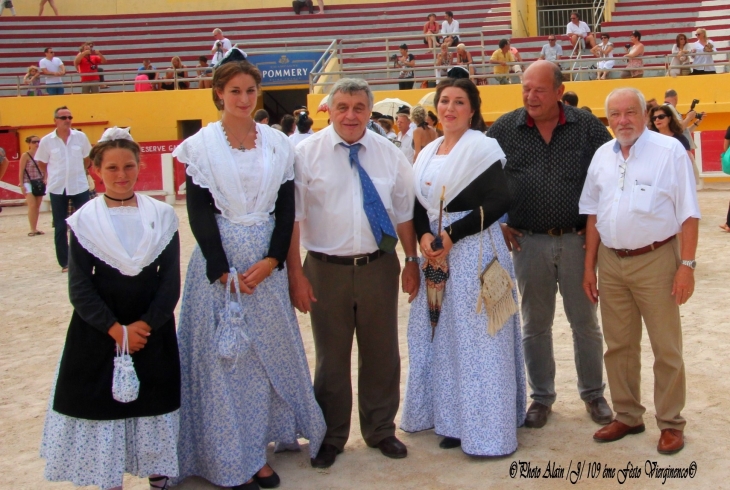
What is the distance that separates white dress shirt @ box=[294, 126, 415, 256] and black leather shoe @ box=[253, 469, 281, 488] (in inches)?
41.6

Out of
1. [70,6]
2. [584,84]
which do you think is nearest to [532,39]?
[584,84]

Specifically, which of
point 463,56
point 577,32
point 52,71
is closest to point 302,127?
point 463,56

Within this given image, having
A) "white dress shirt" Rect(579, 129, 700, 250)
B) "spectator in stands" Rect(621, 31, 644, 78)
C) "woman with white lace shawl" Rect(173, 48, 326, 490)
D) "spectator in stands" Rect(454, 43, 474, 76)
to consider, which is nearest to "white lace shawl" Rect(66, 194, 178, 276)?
"woman with white lace shawl" Rect(173, 48, 326, 490)

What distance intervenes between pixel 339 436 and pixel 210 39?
2171 cm

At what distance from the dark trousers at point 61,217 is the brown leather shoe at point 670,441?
6.79 metres

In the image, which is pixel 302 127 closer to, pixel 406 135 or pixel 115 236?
pixel 406 135

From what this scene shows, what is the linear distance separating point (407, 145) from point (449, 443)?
673 centimetres

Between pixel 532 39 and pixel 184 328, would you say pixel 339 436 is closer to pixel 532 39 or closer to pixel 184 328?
pixel 184 328

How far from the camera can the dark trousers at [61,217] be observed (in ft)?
29.4

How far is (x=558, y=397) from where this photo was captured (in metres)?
4.79

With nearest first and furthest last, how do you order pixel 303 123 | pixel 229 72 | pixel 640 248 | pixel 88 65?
pixel 229 72, pixel 640 248, pixel 303 123, pixel 88 65

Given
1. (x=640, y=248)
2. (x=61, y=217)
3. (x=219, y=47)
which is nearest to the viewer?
(x=640, y=248)

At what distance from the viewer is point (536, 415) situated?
438 centimetres

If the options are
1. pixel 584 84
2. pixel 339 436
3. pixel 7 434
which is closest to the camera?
pixel 339 436
